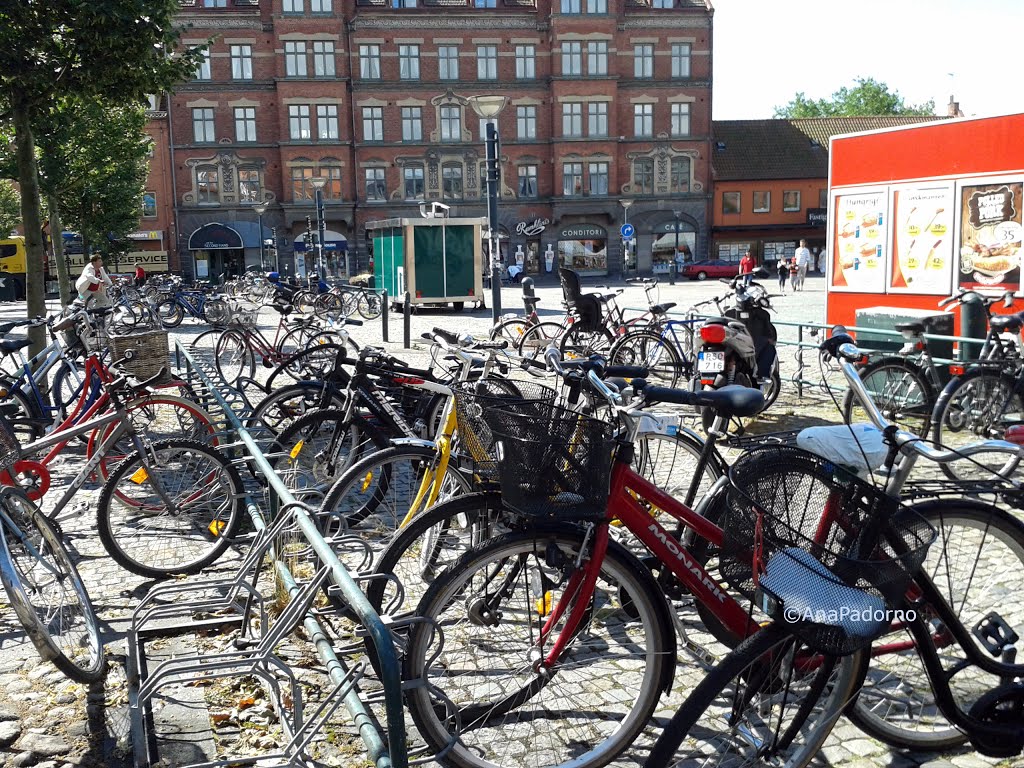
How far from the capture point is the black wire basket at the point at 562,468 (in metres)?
3.16

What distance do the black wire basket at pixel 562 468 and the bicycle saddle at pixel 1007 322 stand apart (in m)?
6.12

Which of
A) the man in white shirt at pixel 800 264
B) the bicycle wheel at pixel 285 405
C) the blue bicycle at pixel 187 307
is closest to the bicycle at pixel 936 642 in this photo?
the bicycle wheel at pixel 285 405

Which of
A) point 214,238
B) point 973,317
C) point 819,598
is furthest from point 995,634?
point 214,238

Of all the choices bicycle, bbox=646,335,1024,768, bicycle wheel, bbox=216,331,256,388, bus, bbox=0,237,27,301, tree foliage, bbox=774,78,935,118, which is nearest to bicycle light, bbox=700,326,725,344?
bicycle, bbox=646,335,1024,768

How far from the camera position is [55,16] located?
10.7 metres

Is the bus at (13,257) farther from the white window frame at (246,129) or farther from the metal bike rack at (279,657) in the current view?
the metal bike rack at (279,657)

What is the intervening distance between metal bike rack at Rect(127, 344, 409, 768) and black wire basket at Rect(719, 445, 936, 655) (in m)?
1.04

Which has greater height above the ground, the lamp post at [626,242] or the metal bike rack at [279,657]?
the lamp post at [626,242]

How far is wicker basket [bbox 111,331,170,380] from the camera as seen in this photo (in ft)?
26.0

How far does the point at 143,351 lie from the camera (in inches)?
320

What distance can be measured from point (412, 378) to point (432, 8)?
5121 centimetres

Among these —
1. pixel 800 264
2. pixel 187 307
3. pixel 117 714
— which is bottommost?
pixel 117 714

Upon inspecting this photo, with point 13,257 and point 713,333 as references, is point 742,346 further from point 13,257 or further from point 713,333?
point 13,257

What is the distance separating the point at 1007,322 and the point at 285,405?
5.57m
